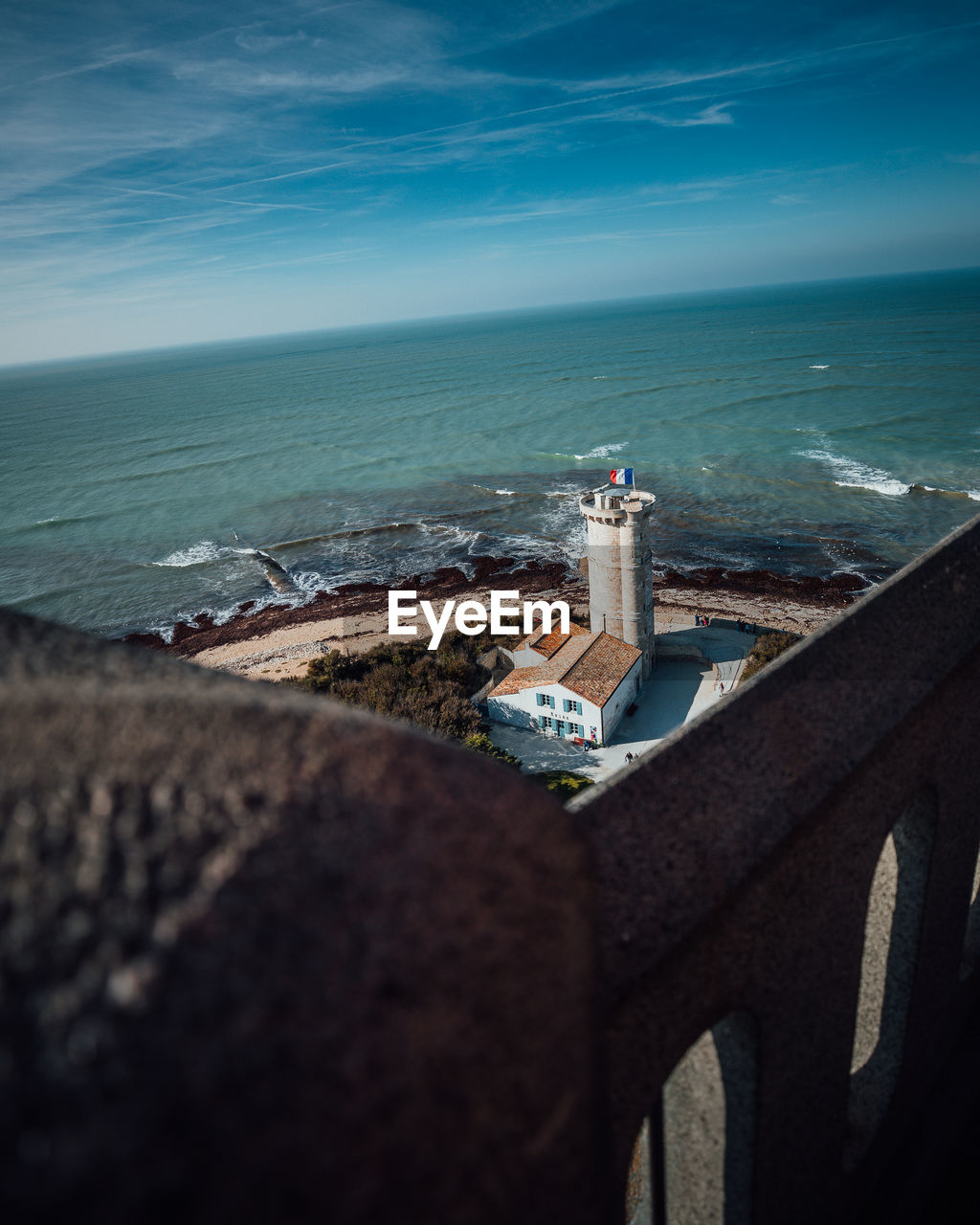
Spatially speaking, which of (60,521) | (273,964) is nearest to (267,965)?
(273,964)

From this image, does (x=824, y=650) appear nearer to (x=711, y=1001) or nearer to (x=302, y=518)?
(x=711, y=1001)

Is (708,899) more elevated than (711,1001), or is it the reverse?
(708,899)

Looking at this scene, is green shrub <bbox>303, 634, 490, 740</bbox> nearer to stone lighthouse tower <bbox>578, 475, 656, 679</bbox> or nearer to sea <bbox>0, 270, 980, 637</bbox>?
stone lighthouse tower <bbox>578, 475, 656, 679</bbox>

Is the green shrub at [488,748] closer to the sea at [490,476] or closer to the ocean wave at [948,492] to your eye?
the sea at [490,476]

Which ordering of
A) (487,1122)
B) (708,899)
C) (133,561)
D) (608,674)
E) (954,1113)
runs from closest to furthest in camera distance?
(487,1122), (708,899), (954,1113), (608,674), (133,561)

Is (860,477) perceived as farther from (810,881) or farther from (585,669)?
(810,881)

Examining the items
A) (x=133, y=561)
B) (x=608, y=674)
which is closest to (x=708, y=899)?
(x=608, y=674)
